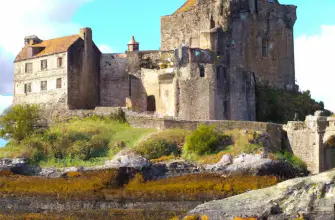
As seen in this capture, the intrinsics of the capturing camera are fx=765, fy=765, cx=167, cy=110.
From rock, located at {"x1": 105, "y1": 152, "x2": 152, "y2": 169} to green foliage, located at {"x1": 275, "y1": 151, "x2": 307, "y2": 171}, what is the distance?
364 inches

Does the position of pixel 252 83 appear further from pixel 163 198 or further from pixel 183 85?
pixel 163 198

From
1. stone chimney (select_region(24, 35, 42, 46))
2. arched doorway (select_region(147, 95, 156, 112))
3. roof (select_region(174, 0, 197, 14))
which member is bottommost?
arched doorway (select_region(147, 95, 156, 112))

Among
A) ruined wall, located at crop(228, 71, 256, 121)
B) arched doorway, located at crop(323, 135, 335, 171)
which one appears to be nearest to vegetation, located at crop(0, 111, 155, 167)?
ruined wall, located at crop(228, 71, 256, 121)

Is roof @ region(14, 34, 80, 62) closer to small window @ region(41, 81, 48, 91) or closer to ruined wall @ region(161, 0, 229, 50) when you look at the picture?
small window @ region(41, 81, 48, 91)

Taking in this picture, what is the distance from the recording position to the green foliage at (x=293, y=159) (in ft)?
166

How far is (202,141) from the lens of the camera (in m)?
49.1

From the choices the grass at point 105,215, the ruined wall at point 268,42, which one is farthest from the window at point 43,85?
the grass at point 105,215

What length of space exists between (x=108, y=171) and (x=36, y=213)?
5.41 metres

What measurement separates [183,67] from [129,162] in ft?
40.5

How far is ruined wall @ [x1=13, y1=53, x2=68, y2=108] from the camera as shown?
189 feet

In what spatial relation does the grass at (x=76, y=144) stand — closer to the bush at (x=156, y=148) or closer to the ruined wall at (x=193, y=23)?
the bush at (x=156, y=148)

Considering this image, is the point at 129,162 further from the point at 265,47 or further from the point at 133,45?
the point at 265,47

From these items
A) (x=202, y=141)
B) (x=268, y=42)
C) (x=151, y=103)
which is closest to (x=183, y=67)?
(x=151, y=103)

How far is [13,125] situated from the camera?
53.8 metres
